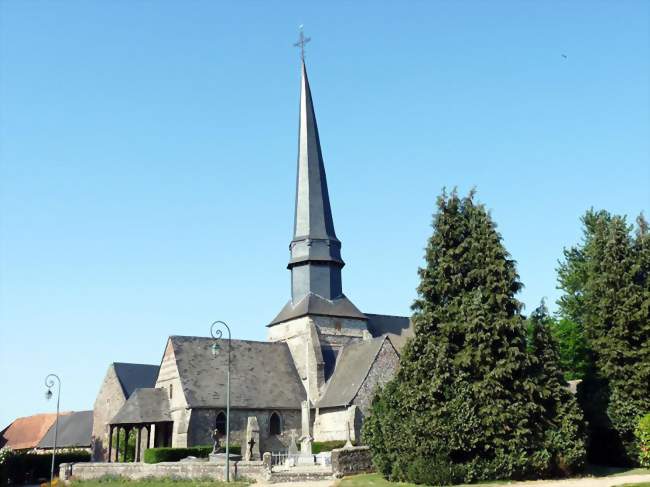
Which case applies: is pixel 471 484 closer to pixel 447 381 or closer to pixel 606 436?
pixel 447 381

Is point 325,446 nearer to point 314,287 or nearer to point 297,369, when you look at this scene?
point 297,369

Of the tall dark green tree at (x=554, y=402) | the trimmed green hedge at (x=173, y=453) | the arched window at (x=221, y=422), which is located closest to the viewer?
the tall dark green tree at (x=554, y=402)

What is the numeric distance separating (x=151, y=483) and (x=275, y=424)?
11.4m

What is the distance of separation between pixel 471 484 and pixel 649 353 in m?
11.1

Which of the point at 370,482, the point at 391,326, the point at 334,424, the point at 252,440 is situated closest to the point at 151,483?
the point at 252,440

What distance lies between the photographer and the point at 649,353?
3027 centimetres

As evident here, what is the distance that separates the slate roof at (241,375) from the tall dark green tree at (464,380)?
38.9 feet

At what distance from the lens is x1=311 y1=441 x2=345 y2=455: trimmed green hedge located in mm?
35503

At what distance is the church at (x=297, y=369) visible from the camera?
123ft

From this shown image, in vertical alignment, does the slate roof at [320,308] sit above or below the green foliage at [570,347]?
above

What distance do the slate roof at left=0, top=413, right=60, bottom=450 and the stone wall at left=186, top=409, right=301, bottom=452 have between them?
29076 millimetres

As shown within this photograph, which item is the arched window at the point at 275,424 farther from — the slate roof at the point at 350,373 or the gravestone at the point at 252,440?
the gravestone at the point at 252,440

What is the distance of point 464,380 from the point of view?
85.0 ft

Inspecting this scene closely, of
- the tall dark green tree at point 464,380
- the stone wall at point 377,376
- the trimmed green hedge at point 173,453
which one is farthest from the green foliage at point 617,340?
the trimmed green hedge at point 173,453
